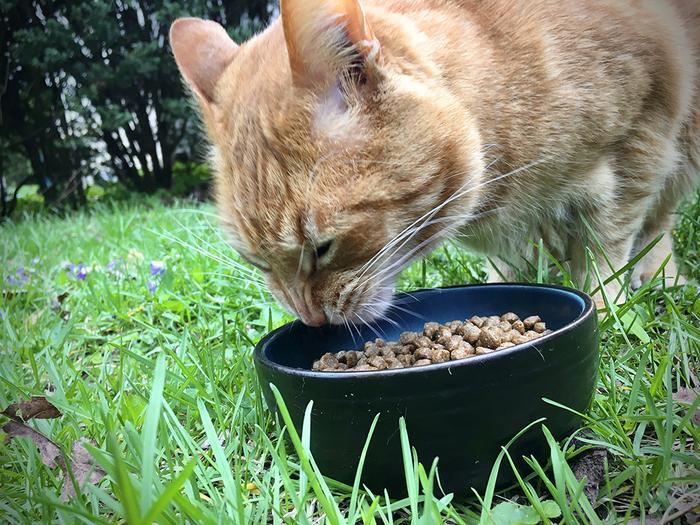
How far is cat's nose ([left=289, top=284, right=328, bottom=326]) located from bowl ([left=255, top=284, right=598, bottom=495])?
0.80 ft

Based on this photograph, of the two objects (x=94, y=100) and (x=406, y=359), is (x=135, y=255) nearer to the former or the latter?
(x=406, y=359)

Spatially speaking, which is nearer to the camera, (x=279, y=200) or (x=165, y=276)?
(x=279, y=200)

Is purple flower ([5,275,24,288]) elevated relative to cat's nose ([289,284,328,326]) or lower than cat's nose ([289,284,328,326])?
lower

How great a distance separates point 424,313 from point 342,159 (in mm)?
482

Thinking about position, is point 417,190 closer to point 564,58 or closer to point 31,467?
point 564,58

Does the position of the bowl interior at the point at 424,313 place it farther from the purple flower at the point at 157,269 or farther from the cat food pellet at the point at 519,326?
the purple flower at the point at 157,269

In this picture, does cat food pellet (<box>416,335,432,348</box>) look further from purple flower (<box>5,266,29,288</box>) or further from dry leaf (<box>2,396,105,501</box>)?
purple flower (<box>5,266,29,288</box>)

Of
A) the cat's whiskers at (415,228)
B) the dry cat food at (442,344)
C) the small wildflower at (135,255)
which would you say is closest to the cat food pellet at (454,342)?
the dry cat food at (442,344)

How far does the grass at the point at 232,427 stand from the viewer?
31.4 inches

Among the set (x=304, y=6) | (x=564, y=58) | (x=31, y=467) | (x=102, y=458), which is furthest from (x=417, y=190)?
(x=31, y=467)

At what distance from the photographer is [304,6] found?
102 centimetres

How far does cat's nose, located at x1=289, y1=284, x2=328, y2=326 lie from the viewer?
1.22 m

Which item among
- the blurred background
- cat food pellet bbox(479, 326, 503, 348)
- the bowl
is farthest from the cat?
the blurred background

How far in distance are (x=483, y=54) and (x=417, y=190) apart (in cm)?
42
